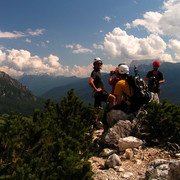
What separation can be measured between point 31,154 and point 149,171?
2858 millimetres

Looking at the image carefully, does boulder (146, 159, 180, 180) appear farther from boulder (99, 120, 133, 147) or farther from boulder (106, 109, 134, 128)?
boulder (106, 109, 134, 128)

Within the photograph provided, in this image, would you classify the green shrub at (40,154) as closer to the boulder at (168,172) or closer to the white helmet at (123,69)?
the boulder at (168,172)

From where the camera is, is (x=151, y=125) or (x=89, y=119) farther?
(x=89, y=119)

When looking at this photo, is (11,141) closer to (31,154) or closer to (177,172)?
(31,154)

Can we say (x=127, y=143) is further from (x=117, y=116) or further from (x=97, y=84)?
(x=97, y=84)

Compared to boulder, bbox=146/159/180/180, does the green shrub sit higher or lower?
higher

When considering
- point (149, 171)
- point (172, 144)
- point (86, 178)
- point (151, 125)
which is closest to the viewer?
point (86, 178)

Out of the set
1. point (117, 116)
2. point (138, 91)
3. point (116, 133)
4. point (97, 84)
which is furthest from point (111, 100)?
point (97, 84)

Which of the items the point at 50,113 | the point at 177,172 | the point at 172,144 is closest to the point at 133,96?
the point at 172,144

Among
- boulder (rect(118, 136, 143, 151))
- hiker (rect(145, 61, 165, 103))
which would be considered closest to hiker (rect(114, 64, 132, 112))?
boulder (rect(118, 136, 143, 151))

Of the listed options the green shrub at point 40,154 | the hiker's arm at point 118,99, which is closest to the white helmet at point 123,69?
the hiker's arm at point 118,99

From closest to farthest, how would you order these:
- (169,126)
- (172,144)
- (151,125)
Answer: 1. (172,144)
2. (169,126)
3. (151,125)

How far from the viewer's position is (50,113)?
7.30 meters

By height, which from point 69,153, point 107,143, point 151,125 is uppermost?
point 69,153
